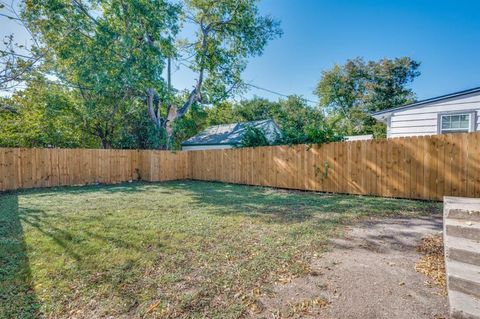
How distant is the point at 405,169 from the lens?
609 centimetres

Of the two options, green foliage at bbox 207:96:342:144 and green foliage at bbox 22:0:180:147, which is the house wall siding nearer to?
green foliage at bbox 22:0:180:147

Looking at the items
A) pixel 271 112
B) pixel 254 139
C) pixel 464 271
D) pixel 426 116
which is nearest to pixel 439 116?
pixel 426 116

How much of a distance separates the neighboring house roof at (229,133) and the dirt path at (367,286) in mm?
12043

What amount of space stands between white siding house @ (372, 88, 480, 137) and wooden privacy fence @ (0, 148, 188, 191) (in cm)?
947

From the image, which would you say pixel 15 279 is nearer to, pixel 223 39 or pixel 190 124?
pixel 223 39

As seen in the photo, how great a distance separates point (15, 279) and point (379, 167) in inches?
283

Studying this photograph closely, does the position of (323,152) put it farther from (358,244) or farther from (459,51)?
(459,51)

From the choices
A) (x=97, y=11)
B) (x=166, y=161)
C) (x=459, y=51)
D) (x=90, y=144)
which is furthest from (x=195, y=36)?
(x=459, y=51)

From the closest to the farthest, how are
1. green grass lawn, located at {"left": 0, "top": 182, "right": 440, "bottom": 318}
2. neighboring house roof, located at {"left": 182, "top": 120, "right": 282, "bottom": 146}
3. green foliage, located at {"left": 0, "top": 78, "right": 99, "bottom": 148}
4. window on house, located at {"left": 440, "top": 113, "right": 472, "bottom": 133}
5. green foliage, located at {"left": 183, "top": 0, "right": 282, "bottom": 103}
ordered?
green grass lawn, located at {"left": 0, "top": 182, "right": 440, "bottom": 318} < window on house, located at {"left": 440, "top": 113, "right": 472, "bottom": 133} < green foliage, located at {"left": 0, "top": 78, "right": 99, "bottom": 148} < green foliage, located at {"left": 183, "top": 0, "right": 282, "bottom": 103} < neighboring house roof, located at {"left": 182, "top": 120, "right": 282, "bottom": 146}

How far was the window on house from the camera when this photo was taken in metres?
6.37

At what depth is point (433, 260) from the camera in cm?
262

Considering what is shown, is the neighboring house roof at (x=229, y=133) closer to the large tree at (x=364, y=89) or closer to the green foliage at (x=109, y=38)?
the green foliage at (x=109, y=38)

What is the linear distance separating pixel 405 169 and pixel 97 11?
46.4 ft

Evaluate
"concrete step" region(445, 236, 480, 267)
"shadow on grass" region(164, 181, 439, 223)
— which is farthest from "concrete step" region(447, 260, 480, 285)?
"shadow on grass" region(164, 181, 439, 223)
